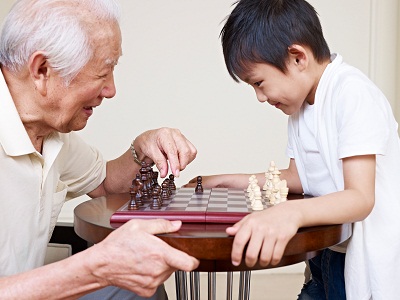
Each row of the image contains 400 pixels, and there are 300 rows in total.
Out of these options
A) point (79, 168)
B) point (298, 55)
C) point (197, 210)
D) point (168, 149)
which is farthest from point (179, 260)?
point (79, 168)

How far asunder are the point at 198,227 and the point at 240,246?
6.0 inches

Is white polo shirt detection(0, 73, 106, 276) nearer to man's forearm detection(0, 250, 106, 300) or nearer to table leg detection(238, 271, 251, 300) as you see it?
man's forearm detection(0, 250, 106, 300)

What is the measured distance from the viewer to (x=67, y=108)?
1.38 m

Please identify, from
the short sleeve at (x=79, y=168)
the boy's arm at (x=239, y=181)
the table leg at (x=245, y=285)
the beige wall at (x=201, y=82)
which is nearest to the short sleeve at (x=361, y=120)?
Result: the boy's arm at (x=239, y=181)

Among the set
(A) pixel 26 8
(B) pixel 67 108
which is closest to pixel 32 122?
(B) pixel 67 108

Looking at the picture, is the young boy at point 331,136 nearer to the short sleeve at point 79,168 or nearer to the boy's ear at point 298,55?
the boy's ear at point 298,55

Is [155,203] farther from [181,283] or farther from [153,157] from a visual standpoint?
[181,283]

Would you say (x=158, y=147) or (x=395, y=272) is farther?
(x=158, y=147)

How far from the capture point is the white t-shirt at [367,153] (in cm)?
129

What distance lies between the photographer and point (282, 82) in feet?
4.83

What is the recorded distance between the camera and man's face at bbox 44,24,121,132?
134cm

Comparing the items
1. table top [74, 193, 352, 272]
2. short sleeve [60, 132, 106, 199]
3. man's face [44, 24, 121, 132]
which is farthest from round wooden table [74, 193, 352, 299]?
short sleeve [60, 132, 106, 199]

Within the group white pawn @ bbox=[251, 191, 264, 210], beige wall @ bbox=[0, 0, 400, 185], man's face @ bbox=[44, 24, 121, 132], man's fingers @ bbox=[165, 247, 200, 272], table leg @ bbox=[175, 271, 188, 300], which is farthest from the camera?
beige wall @ bbox=[0, 0, 400, 185]

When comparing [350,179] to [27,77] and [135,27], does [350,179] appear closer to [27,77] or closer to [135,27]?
[27,77]
